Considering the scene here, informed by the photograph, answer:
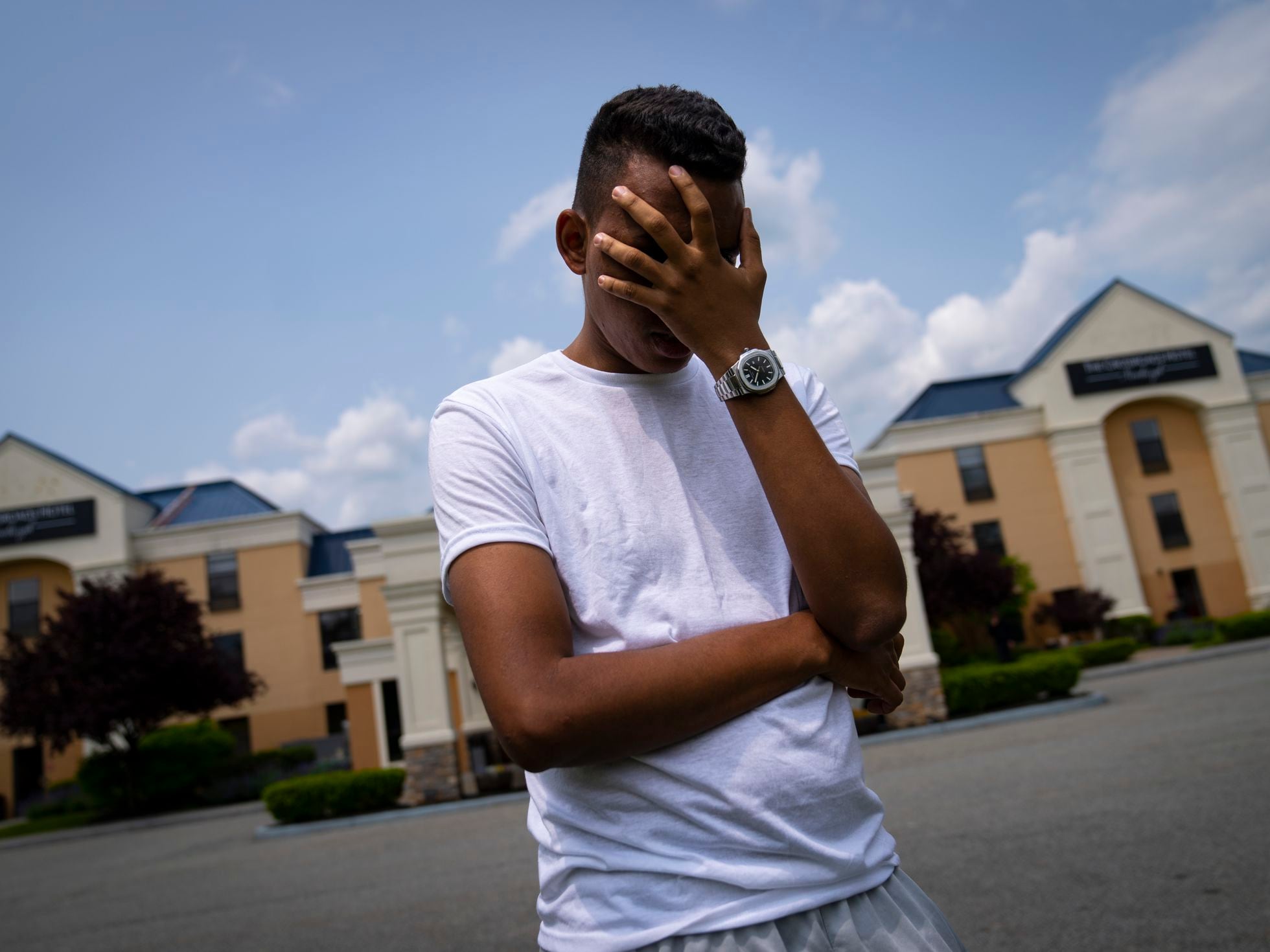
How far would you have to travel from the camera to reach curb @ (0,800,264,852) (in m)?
20.9

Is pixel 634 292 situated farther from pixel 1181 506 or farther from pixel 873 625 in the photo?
pixel 1181 506

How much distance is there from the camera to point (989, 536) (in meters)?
35.4

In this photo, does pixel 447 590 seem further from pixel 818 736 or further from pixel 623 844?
pixel 818 736

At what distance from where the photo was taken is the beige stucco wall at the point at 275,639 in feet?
112

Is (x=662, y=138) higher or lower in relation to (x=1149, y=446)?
lower

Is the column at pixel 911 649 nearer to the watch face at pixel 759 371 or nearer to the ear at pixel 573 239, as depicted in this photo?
the ear at pixel 573 239

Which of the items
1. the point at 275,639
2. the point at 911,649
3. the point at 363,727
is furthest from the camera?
the point at 275,639

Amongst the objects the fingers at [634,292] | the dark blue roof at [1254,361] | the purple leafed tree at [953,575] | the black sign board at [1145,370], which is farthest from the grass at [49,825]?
the dark blue roof at [1254,361]

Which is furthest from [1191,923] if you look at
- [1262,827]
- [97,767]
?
[97,767]

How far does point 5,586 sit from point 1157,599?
1686 inches

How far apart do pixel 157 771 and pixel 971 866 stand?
25623 mm

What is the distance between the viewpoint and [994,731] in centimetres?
1421

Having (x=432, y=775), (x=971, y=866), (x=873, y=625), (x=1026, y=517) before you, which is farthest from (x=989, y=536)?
(x=873, y=625)

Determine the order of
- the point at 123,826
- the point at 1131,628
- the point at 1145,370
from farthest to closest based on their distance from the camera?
the point at 1145,370
the point at 1131,628
the point at 123,826
